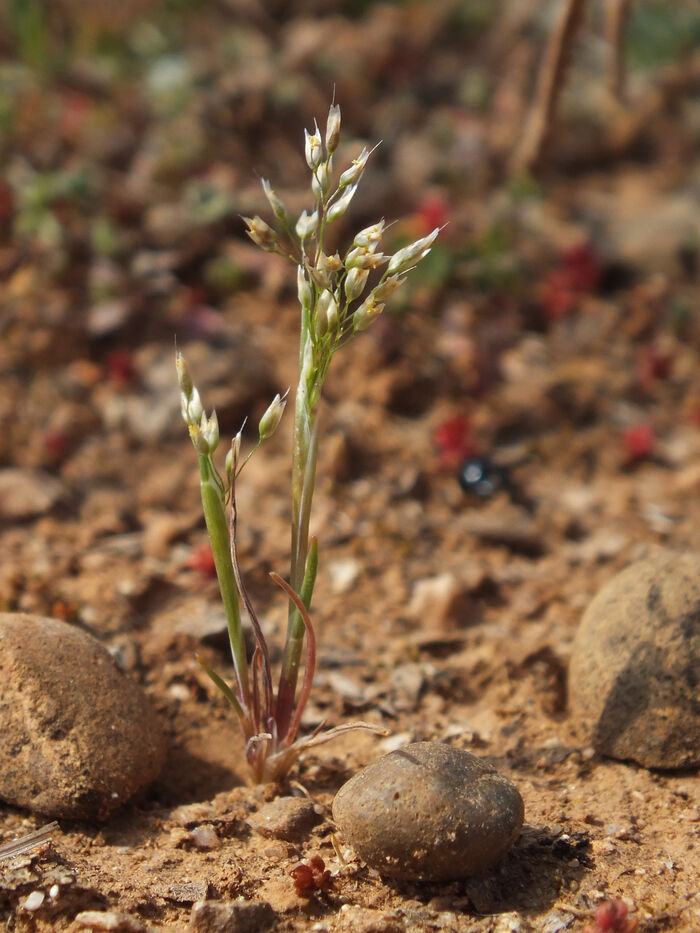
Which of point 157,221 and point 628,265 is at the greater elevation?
point 157,221

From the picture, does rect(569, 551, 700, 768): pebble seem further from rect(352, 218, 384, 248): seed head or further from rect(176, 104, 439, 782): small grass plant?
rect(352, 218, 384, 248): seed head

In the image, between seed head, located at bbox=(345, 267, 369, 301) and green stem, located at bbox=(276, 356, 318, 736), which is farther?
green stem, located at bbox=(276, 356, 318, 736)

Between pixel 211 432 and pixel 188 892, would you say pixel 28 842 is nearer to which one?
pixel 188 892

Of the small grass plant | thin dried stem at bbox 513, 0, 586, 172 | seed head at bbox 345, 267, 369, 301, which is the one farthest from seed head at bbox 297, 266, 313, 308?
thin dried stem at bbox 513, 0, 586, 172

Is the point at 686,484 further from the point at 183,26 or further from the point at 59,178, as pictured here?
the point at 183,26

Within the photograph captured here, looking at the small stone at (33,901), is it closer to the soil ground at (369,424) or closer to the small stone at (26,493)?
the soil ground at (369,424)

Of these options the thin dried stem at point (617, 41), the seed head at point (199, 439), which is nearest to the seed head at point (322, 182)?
the seed head at point (199, 439)


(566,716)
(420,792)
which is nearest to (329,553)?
(566,716)
